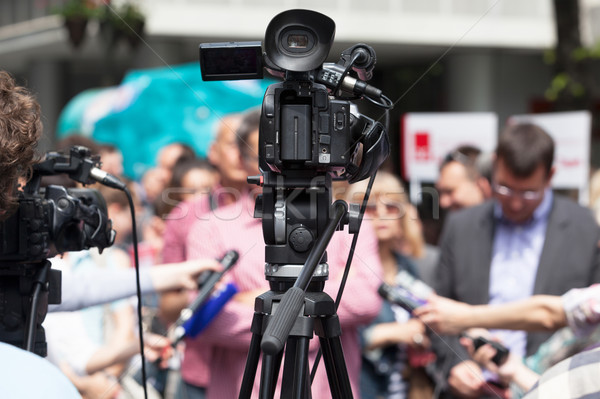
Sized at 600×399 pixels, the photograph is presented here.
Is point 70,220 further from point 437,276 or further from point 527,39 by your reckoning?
point 527,39

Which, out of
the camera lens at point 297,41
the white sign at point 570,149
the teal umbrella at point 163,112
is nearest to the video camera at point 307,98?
the camera lens at point 297,41

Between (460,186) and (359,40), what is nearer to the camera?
(460,186)

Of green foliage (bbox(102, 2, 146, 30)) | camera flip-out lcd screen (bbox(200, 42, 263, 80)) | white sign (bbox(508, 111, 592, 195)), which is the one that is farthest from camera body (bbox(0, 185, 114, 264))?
green foliage (bbox(102, 2, 146, 30))

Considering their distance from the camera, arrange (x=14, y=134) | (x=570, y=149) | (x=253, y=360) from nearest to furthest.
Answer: (x=14, y=134), (x=253, y=360), (x=570, y=149)

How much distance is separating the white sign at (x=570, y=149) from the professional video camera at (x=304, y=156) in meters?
3.91

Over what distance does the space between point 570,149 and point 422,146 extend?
1078mm

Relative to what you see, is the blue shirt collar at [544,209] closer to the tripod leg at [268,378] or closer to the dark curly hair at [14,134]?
the tripod leg at [268,378]

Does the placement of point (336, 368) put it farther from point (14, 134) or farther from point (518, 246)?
point (518, 246)

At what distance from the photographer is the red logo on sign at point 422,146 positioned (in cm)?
595

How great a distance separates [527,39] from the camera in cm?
1434

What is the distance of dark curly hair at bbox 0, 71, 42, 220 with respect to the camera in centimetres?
142

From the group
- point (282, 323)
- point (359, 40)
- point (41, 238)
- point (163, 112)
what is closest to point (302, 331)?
point (282, 323)

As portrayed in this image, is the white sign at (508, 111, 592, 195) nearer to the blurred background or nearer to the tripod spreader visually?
the tripod spreader

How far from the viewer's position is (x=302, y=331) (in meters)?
1.48
